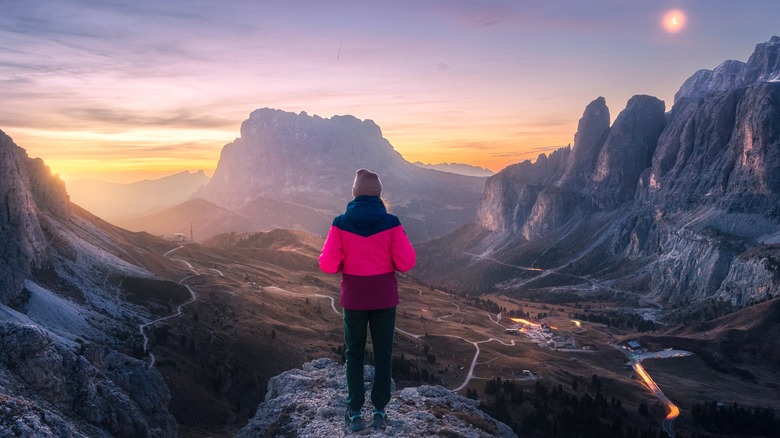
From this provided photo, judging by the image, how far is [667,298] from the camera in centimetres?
19238

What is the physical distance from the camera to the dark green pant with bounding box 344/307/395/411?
539 inches

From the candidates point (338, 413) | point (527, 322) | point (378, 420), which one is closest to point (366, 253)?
point (378, 420)

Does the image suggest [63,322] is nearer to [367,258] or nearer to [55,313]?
[55,313]

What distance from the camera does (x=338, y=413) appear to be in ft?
55.0

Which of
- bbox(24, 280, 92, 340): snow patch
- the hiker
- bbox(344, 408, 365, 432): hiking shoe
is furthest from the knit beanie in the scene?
bbox(24, 280, 92, 340): snow patch

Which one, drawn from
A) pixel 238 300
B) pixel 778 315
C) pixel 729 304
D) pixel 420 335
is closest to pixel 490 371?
pixel 420 335

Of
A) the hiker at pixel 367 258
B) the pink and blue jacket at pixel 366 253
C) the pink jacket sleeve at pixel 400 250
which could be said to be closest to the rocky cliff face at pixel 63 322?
the hiker at pixel 367 258

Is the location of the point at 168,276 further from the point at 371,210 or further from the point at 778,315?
the point at 778,315

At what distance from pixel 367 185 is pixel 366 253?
1882mm

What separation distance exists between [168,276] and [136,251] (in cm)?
1104

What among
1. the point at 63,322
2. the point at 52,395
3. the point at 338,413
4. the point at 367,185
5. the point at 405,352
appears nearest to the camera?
the point at 367,185

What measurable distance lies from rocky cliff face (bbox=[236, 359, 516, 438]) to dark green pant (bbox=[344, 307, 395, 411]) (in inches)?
45.4

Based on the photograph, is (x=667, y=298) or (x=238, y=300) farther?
(x=667, y=298)

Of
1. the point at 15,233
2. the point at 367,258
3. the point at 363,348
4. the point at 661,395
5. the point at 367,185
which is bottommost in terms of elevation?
the point at 661,395
